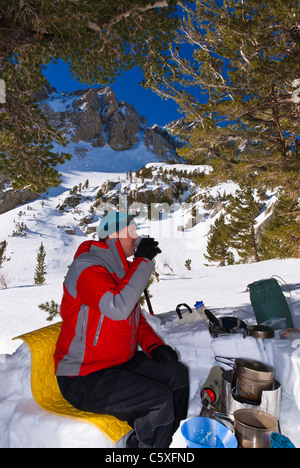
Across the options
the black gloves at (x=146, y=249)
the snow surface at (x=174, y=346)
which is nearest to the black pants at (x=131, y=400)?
the snow surface at (x=174, y=346)

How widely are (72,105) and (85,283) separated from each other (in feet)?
434

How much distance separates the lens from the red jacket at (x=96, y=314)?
5.42 feet

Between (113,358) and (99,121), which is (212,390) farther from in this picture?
(99,121)

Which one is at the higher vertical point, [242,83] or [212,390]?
[242,83]

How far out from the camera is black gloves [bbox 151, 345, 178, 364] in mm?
1996

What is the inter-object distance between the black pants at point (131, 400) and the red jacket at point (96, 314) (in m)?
0.09

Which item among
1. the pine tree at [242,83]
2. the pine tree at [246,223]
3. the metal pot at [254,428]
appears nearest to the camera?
the metal pot at [254,428]

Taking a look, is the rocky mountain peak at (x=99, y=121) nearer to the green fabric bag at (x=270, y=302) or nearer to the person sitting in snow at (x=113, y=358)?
the green fabric bag at (x=270, y=302)

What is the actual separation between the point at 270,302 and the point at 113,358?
9.77 feet

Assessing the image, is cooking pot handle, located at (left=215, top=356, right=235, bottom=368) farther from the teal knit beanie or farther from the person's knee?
the teal knit beanie

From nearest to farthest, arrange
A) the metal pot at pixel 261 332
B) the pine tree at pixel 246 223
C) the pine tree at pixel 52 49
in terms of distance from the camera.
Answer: the metal pot at pixel 261 332
the pine tree at pixel 52 49
the pine tree at pixel 246 223

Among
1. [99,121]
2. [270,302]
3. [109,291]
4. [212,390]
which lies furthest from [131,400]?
[99,121]

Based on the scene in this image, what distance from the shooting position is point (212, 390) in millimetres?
2176

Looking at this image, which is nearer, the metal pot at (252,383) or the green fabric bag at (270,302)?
the metal pot at (252,383)
